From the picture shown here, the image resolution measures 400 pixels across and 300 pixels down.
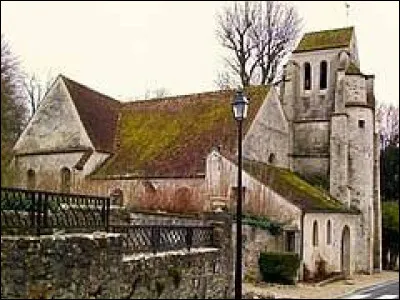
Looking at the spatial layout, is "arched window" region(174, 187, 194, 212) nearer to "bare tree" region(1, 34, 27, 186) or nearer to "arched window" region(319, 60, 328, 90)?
"arched window" region(319, 60, 328, 90)

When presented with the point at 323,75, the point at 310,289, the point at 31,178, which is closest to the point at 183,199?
the point at 310,289

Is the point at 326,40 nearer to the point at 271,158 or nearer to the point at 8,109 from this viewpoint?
the point at 271,158

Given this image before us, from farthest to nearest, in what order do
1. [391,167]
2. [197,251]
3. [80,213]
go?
[391,167] < [197,251] < [80,213]

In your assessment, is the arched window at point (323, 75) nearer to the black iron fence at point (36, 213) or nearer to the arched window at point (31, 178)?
the arched window at point (31, 178)

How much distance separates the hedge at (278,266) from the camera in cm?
2645

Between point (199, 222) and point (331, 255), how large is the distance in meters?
13.5

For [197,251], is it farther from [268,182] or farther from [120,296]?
[268,182]

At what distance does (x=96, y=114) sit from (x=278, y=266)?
14.8 metres

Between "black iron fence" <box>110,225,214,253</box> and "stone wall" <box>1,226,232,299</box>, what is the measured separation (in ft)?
1.69

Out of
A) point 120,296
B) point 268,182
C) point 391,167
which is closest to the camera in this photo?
point 120,296

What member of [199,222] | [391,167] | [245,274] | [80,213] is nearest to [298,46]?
[391,167]

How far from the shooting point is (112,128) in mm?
37531

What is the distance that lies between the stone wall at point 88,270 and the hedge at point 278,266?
409 inches

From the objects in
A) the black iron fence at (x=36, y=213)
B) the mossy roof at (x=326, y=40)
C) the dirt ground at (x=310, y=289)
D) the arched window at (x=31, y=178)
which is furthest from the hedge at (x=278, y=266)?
the mossy roof at (x=326, y=40)
